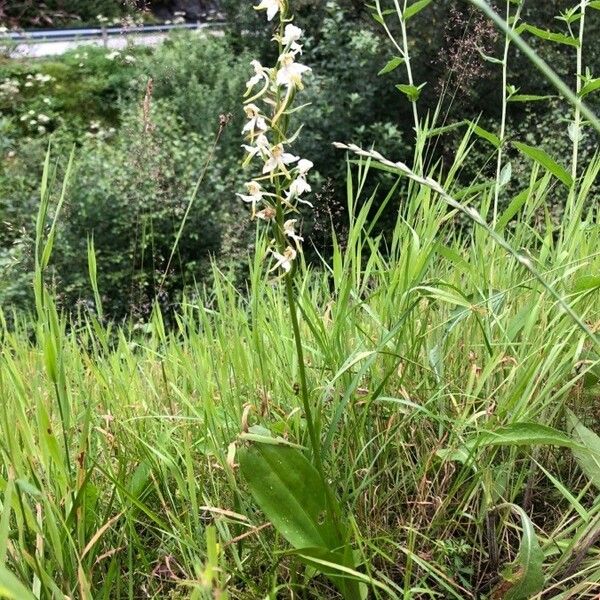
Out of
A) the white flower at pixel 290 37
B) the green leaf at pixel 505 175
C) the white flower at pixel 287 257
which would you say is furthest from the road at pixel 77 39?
the white flower at pixel 287 257

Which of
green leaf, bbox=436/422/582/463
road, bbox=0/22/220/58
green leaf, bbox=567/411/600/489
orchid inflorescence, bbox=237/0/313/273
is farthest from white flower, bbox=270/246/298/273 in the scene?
road, bbox=0/22/220/58

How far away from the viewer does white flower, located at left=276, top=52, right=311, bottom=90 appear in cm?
63

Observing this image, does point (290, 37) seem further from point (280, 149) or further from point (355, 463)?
point (355, 463)

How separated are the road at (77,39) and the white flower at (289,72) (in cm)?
744

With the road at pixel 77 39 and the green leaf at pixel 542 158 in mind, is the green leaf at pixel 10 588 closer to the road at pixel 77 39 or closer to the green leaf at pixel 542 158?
the green leaf at pixel 542 158

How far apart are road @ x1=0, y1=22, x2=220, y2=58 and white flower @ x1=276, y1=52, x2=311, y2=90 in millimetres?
7437

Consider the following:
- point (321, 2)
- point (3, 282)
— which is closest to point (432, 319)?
point (3, 282)

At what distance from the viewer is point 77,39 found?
9305mm

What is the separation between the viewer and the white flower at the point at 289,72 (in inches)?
24.7

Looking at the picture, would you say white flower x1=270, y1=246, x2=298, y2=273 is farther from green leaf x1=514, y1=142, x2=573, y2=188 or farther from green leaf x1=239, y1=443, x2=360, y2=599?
green leaf x1=514, y1=142, x2=573, y2=188

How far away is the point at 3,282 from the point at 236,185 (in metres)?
1.95

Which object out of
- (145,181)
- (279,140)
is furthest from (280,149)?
(145,181)

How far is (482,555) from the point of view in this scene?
741mm

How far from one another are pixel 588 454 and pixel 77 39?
9.96 metres
